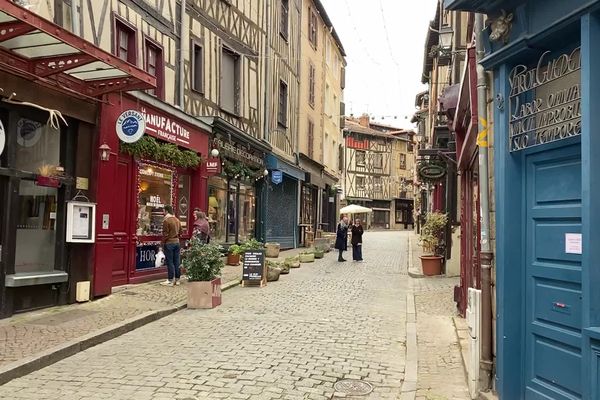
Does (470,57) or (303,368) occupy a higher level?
(470,57)

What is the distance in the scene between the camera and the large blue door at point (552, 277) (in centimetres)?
398

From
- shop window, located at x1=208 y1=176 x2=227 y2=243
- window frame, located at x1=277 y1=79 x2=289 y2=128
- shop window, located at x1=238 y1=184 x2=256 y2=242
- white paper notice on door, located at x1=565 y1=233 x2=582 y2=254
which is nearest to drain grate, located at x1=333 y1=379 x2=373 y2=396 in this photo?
white paper notice on door, located at x1=565 y1=233 x2=582 y2=254

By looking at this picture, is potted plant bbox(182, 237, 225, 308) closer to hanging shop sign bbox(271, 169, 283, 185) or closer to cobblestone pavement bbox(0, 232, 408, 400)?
cobblestone pavement bbox(0, 232, 408, 400)

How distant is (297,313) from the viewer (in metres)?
8.91

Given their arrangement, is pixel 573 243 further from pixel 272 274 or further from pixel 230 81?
pixel 230 81

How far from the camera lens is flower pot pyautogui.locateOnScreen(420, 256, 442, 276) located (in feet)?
45.9

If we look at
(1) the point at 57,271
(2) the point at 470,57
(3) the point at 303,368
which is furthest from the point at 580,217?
(1) the point at 57,271

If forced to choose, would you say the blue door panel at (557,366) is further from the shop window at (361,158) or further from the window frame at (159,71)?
the shop window at (361,158)

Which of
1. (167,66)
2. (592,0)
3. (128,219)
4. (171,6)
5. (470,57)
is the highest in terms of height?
(171,6)

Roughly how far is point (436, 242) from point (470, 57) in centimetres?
845

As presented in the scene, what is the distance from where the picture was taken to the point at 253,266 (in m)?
11.8

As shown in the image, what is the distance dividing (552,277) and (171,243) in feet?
26.2

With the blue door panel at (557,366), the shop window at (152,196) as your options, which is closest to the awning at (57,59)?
the shop window at (152,196)

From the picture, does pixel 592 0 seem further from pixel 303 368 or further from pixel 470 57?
pixel 303 368
